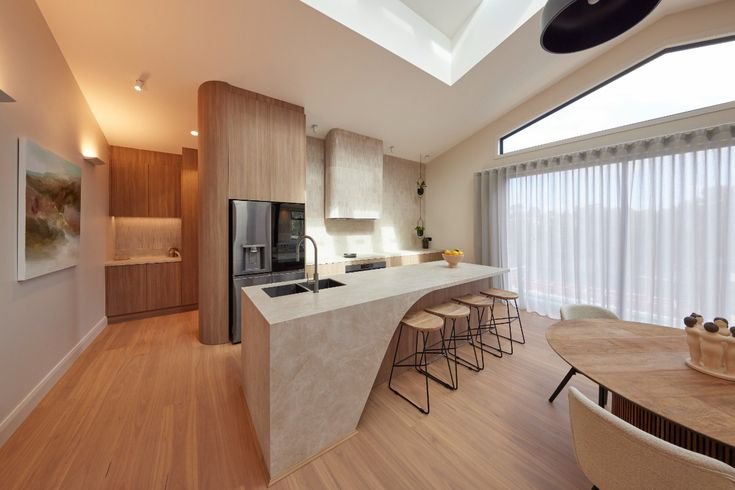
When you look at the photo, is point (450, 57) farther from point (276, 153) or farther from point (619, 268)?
point (619, 268)

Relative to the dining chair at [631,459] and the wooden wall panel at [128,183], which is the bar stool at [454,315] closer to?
the dining chair at [631,459]

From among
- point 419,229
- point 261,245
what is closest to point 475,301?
point 261,245

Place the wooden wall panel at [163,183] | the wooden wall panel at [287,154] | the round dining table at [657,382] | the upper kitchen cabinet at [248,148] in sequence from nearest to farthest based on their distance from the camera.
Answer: the round dining table at [657,382], the upper kitchen cabinet at [248,148], the wooden wall panel at [287,154], the wooden wall panel at [163,183]

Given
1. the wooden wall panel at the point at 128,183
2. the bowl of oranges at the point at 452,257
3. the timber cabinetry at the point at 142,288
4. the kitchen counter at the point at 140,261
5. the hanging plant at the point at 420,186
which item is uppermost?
the hanging plant at the point at 420,186

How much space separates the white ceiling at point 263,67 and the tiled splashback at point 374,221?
798 mm

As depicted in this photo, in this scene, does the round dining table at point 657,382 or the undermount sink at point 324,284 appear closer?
the round dining table at point 657,382

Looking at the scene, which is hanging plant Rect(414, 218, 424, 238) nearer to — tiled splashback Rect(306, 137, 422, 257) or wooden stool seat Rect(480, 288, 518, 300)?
tiled splashback Rect(306, 137, 422, 257)

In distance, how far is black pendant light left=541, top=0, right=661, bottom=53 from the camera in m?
1.03

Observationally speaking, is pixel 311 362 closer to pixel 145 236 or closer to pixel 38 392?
pixel 38 392

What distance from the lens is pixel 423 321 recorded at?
1898mm

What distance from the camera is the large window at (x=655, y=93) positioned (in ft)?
8.25

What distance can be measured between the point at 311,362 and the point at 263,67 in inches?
110

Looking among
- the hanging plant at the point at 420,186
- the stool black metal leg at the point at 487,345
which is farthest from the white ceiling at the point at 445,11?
the stool black metal leg at the point at 487,345

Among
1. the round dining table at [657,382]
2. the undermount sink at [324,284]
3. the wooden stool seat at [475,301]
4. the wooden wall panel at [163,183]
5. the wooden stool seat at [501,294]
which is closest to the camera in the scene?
the round dining table at [657,382]
